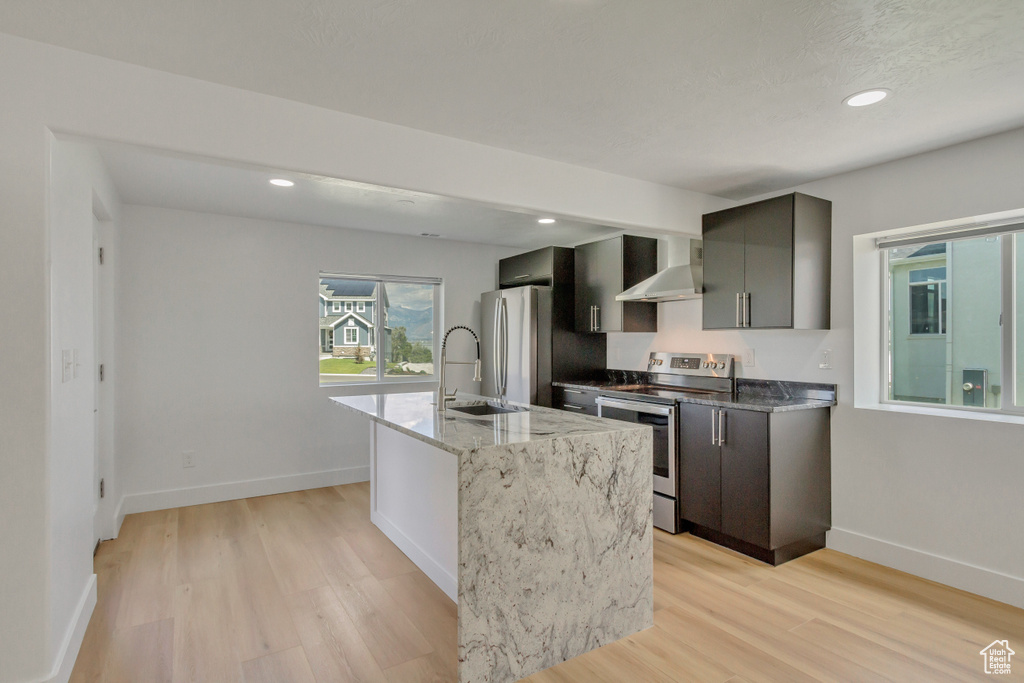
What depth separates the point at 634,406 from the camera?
3.79 meters

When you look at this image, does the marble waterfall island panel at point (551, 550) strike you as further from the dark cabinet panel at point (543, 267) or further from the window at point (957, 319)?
the dark cabinet panel at point (543, 267)

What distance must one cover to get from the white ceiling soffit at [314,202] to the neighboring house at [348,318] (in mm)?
605

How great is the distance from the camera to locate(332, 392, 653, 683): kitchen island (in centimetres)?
199

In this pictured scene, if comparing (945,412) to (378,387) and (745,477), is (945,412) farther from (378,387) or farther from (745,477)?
(378,387)

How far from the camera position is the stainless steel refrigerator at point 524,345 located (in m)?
4.72

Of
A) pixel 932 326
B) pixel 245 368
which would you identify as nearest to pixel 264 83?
pixel 245 368

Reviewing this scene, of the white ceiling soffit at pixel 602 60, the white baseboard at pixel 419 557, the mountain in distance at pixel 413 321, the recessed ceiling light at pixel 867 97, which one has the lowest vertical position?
the white baseboard at pixel 419 557

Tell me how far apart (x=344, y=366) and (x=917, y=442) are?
4401 millimetres

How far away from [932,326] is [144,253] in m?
5.48

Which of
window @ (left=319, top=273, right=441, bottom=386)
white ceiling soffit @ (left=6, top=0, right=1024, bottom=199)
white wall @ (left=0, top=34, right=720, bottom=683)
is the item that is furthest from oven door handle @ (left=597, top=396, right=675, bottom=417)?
white wall @ (left=0, top=34, right=720, bottom=683)

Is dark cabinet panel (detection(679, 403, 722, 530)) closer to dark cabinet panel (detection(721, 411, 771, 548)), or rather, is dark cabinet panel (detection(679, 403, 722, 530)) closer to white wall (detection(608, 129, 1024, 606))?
dark cabinet panel (detection(721, 411, 771, 548))

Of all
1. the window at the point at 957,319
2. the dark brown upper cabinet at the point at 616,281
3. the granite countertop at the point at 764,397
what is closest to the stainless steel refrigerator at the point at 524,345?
the dark brown upper cabinet at the point at 616,281

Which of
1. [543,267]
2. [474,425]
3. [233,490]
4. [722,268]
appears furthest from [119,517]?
[722,268]

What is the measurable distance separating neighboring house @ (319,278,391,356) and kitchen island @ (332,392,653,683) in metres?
2.53
